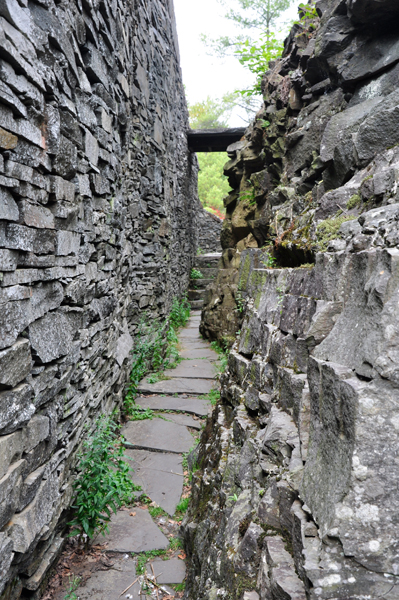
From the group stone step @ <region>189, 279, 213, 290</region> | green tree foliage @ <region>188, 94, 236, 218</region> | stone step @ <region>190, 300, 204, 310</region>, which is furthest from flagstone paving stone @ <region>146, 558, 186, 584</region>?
green tree foliage @ <region>188, 94, 236, 218</region>

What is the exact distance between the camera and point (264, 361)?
2.79m

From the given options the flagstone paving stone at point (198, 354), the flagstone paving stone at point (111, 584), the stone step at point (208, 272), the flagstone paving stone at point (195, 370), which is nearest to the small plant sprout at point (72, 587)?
the flagstone paving stone at point (111, 584)

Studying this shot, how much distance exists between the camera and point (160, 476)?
4035mm

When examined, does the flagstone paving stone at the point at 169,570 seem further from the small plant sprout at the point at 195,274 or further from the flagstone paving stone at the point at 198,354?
the small plant sprout at the point at 195,274

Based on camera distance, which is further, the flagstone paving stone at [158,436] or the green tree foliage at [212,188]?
the green tree foliage at [212,188]

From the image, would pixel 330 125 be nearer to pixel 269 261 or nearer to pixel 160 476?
Answer: pixel 269 261

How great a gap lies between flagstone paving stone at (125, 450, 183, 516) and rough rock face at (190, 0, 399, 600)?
1.57 ft

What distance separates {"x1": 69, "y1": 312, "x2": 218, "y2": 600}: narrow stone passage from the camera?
2783mm

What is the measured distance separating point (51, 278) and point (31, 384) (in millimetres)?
677

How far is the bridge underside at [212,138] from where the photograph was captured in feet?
36.1

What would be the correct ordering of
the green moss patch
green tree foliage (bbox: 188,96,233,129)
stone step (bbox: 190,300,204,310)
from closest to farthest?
the green moss patch → stone step (bbox: 190,300,204,310) → green tree foliage (bbox: 188,96,233,129)

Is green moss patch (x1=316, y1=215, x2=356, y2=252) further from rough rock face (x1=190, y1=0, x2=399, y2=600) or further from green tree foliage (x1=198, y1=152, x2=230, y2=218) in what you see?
green tree foliage (x1=198, y1=152, x2=230, y2=218)

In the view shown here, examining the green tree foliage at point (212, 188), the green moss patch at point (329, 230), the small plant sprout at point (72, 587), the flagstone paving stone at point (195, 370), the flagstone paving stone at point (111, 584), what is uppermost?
the green tree foliage at point (212, 188)

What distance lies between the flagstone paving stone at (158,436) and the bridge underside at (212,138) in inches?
342
